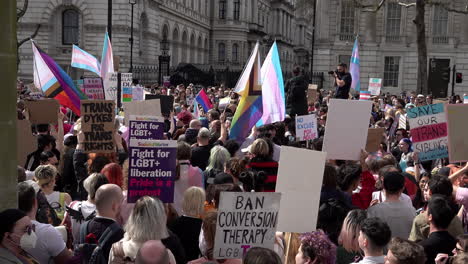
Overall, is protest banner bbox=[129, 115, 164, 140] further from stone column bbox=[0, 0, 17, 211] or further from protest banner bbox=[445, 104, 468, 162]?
stone column bbox=[0, 0, 17, 211]

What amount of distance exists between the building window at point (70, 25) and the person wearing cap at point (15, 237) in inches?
1694

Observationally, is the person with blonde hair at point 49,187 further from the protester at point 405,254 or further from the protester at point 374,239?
the protester at point 405,254

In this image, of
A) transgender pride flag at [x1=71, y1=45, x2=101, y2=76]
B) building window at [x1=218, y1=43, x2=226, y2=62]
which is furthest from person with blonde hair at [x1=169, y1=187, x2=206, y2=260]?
building window at [x1=218, y1=43, x2=226, y2=62]

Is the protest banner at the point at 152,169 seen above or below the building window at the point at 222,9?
below

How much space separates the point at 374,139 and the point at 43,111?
548 centimetres

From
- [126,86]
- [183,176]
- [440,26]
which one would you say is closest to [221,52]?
[440,26]

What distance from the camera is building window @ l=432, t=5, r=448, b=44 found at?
135 ft

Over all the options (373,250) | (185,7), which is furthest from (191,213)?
(185,7)

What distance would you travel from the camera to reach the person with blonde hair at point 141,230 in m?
4.72

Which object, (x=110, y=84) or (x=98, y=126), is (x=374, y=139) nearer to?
(x=98, y=126)

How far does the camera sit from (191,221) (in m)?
5.72

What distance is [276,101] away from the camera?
35.0 ft

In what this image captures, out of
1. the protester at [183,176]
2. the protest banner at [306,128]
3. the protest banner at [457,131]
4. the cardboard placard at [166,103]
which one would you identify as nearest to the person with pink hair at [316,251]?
the protester at [183,176]

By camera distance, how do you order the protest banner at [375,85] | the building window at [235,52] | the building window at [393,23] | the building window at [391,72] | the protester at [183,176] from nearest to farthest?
the protester at [183,176] < the protest banner at [375,85] < the building window at [393,23] < the building window at [391,72] < the building window at [235,52]
